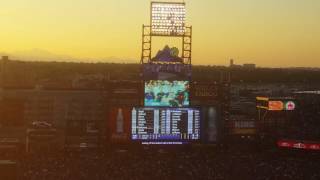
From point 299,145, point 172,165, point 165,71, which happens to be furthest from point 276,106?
point 172,165

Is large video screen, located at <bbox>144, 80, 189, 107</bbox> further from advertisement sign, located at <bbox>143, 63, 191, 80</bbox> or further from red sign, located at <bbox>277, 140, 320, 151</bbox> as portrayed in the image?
red sign, located at <bbox>277, 140, 320, 151</bbox>

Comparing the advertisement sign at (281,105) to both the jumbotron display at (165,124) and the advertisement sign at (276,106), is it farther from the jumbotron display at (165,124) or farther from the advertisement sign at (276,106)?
the jumbotron display at (165,124)

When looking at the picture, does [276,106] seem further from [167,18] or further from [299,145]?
[167,18]

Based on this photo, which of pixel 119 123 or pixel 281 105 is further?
pixel 281 105

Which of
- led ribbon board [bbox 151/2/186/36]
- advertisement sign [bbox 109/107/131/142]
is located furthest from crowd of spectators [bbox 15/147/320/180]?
led ribbon board [bbox 151/2/186/36]

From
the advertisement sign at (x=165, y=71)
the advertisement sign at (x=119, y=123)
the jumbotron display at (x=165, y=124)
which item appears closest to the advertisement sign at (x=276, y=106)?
the advertisement sign at (x=165, y=71)

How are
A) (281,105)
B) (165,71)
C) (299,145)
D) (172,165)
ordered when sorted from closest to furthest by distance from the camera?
1. (172,165)
2. (165,71)
3. (299,145)
4. (281,105)
